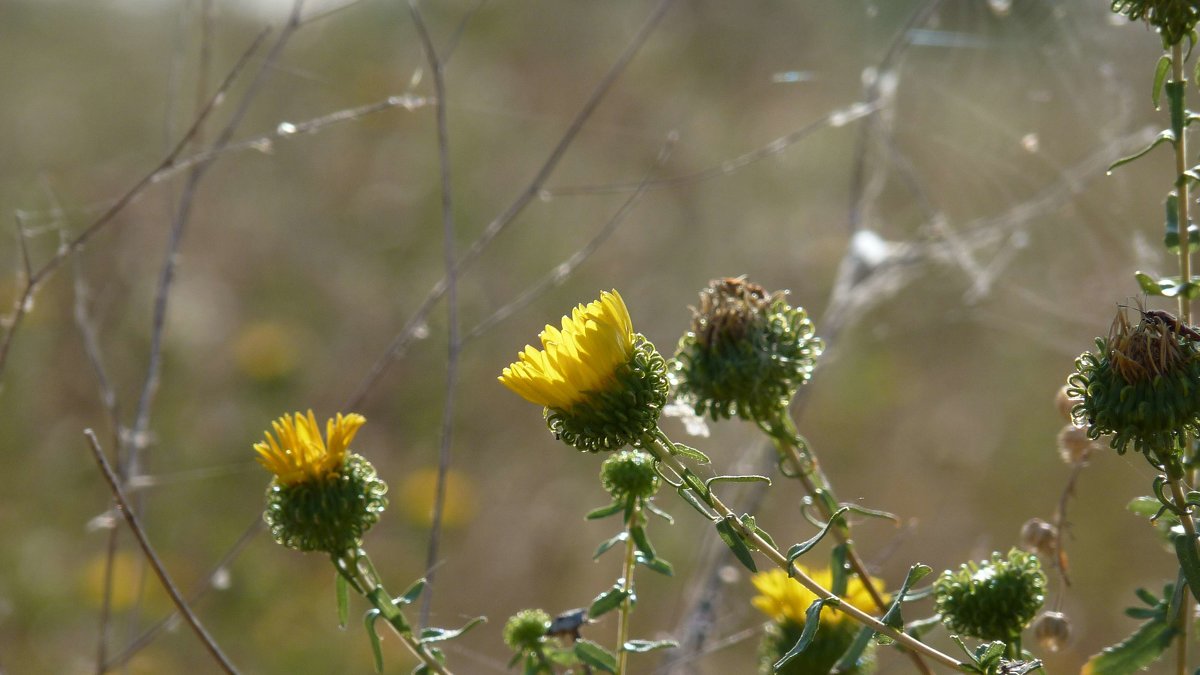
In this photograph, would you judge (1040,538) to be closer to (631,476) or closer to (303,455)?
(631,476)

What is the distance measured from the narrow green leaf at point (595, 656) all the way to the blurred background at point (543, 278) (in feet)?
2.48

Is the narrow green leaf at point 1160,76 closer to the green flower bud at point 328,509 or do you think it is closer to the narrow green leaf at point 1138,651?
the narrow green leaf at point 1138,651

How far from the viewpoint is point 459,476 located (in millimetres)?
4199

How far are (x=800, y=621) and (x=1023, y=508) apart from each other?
2.70m

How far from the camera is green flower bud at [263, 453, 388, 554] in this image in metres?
1.21

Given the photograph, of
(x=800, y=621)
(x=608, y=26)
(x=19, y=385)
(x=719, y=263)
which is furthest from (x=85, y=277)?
(x=800, y=621)

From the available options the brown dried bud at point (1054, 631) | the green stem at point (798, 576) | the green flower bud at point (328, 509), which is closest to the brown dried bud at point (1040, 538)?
the brown dried bud at point (1054, 631)

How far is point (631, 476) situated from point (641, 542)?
0.12 metres

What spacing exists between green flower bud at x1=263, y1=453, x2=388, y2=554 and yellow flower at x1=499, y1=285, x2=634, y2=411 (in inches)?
10.7

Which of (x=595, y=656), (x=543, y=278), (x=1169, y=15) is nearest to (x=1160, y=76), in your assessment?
(x=1169, y=15)

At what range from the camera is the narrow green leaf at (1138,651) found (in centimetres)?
110

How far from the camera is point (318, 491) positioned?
125cm

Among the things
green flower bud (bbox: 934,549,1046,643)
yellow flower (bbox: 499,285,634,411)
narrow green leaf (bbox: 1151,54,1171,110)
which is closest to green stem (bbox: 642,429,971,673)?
yellow flower (bbox: 499,285,634,411)

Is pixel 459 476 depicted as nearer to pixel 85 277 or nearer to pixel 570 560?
pixel 570 560
